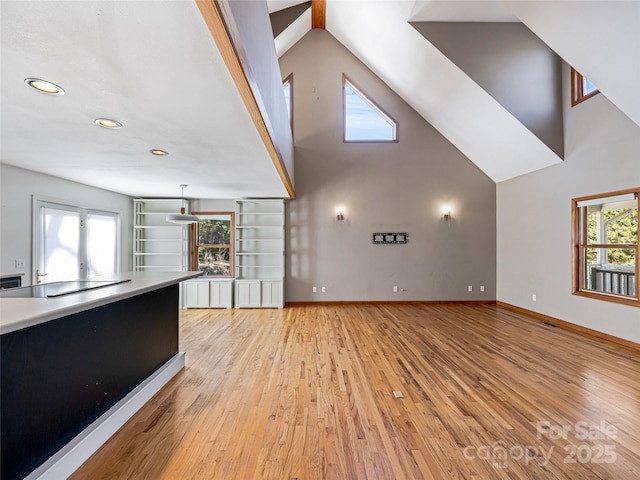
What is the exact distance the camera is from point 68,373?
1788 millimetres

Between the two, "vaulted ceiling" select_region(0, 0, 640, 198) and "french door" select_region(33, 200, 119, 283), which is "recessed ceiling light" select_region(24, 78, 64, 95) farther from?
"french door" select_region(33, 200, 119, 283)

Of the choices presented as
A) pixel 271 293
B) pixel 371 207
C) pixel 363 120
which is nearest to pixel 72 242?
pixel 271 293

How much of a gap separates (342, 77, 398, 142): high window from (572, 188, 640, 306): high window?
3.75 m

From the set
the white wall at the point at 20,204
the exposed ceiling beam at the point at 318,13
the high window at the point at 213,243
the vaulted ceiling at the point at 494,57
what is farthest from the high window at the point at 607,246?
the white wall at the point at 20,204

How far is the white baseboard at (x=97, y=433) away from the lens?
158cm

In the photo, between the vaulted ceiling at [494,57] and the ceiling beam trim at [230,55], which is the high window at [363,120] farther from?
the ceiling beam trim at [230,55]

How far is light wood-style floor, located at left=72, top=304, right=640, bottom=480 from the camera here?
174cm

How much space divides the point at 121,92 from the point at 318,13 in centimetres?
578

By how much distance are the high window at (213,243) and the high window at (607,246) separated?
20.9 ft

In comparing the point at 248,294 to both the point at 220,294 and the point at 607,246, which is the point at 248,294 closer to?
the point at 220,294

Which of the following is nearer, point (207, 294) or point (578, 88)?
point (578, 88)

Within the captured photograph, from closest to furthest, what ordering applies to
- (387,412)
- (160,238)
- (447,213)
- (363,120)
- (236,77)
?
(236,77) → (387,412) → (160,238) → (447,213) → (363,120)

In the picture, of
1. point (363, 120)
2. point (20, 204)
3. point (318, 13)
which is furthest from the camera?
point (363, 120)

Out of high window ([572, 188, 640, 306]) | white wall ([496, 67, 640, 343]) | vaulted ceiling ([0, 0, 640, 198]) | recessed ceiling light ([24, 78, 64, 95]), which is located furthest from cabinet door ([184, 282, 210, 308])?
high window ([572, 188, 640, 306])
